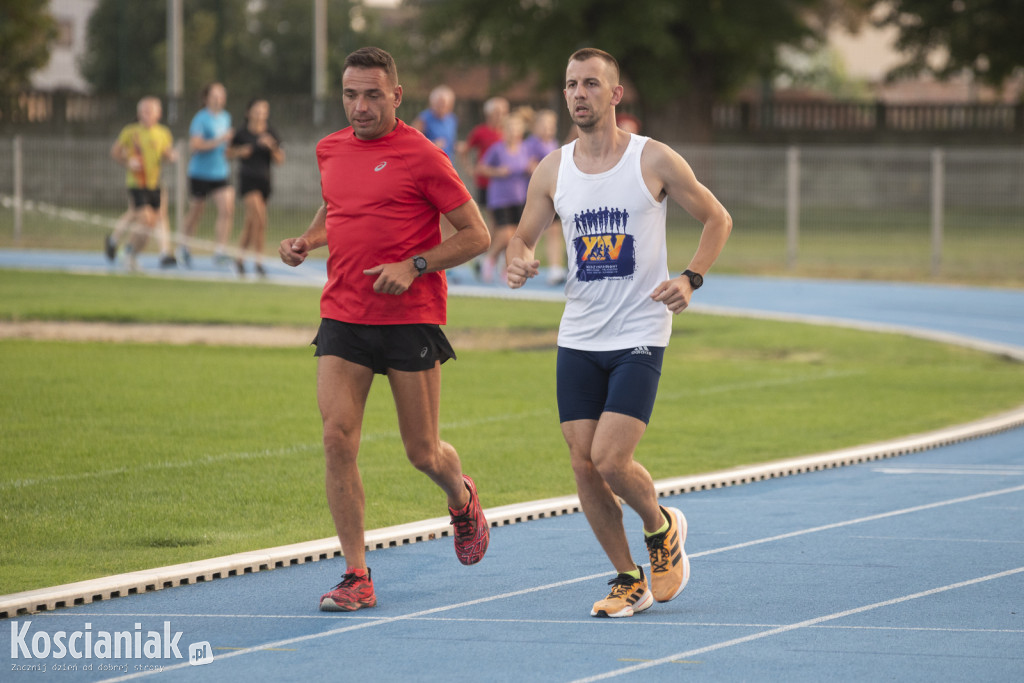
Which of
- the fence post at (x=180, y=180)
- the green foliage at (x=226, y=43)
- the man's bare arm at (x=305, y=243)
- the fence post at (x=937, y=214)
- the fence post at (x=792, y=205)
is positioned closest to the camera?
the man's bare arm at (x=305, y=243)

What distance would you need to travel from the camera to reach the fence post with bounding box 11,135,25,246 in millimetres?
27312

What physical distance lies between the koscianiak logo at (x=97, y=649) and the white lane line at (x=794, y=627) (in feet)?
4.51

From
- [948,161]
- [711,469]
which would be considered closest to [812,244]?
[948,161]

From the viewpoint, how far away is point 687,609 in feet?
19.4

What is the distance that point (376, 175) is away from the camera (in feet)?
20.0

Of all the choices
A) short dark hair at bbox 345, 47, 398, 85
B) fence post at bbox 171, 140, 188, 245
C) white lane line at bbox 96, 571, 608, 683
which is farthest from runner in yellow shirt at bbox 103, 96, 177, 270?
white lane line at bbox 96, 571, 608, 683

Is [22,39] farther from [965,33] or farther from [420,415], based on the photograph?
[420,415]

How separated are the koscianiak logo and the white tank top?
1.83 metres

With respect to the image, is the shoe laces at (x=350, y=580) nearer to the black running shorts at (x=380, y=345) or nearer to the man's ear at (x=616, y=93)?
the black running shorts at (x=380, y=345)

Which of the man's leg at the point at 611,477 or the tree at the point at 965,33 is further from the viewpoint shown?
the tree at the point at 965,33

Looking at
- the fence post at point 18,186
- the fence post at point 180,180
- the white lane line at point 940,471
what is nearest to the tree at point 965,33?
the fence post at point 180,180

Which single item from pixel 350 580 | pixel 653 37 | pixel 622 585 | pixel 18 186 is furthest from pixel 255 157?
pixel 653 37

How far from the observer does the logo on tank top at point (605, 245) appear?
5820 millimetres

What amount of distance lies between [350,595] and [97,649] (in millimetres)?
979
